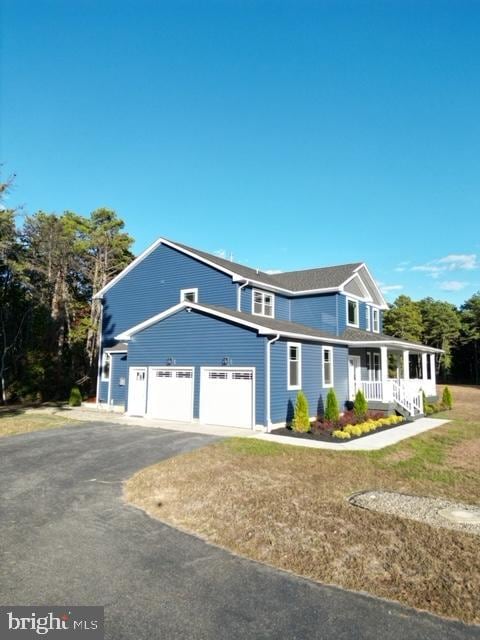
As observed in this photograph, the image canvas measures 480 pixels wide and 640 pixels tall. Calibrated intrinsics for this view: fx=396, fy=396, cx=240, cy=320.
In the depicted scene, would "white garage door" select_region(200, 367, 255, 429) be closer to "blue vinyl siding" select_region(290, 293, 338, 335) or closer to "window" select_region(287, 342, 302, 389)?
"window" select_region(287, 342, 302, 389)

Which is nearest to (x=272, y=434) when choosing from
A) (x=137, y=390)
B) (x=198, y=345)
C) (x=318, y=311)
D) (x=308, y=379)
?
(x=308, y=379)

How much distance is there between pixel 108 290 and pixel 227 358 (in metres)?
11.7

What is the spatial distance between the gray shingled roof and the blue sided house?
4.6 inches

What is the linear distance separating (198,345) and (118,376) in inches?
284

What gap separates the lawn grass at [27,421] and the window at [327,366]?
1104 centimetres

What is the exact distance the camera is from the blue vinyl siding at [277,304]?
1928cm

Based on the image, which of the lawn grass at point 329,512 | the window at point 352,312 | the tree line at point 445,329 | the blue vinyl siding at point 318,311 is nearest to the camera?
the lawn grass at point 329,512

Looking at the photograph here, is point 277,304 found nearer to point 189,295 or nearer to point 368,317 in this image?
point 189,295

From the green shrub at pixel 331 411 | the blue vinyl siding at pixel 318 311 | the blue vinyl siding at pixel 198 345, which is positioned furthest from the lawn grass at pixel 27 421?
the blue vinyl siding at pixel 318 311

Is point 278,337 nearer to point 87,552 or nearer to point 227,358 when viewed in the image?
point 227,358

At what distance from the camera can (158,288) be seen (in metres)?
21.6

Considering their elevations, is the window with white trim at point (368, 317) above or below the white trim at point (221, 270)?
below

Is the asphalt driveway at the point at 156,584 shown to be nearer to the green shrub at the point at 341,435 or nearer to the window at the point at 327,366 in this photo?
the green shrub at the point at 341,435

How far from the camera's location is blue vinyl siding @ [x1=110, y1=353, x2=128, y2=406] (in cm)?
2095
